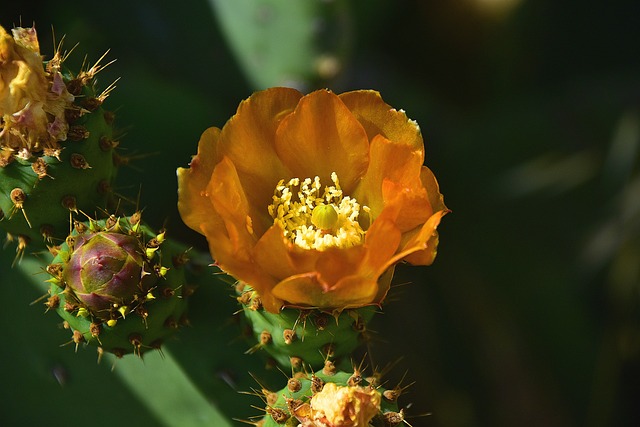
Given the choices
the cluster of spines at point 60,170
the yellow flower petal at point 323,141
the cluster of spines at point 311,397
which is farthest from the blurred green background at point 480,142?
the cluster of spines at point 311,397

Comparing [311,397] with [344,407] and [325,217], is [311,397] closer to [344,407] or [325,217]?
[344,407]

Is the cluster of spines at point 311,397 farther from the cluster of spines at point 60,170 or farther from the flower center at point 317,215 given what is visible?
the cluster of spines at point 60,170

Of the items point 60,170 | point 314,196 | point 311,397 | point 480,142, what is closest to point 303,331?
point 311,397

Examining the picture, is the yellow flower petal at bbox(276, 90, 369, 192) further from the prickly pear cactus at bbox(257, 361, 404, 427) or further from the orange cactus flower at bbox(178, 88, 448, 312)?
the prickly pear cactus at bbox(257, 361, 404, 427)

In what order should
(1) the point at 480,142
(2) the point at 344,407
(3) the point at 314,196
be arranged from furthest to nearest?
1. (1) the point at 480,142
2. (3) the point at 314,196
3. (2) the point at 344,407

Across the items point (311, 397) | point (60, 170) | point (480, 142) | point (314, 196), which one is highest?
point (60, 170)

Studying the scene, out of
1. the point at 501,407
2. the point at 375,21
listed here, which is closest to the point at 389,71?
the point at 375,21
